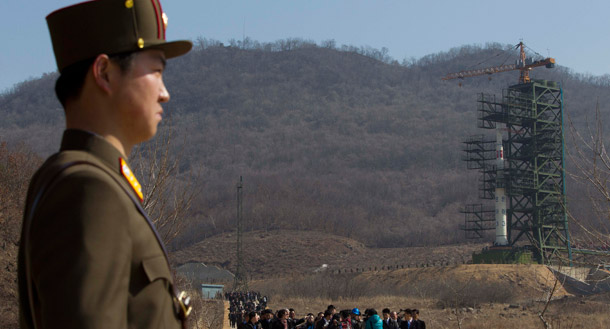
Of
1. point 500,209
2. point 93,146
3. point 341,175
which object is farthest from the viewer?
point 341,175

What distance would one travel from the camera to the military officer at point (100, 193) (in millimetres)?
1834

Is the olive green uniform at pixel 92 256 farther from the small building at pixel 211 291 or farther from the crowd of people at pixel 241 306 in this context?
the small building at pixel 211 291

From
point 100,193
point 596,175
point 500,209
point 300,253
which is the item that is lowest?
point 300,253

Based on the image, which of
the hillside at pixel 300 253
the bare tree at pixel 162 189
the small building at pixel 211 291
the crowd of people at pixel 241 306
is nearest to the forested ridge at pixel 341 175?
the hillside at pixel 300 253

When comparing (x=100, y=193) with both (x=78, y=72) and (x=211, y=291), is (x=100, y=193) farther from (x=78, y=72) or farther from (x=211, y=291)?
(x=211, y=291)

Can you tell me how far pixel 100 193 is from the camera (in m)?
1.91

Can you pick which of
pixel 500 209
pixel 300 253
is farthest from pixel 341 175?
pixel 500 209

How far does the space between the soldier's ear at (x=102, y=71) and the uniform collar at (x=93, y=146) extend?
133 millimetres

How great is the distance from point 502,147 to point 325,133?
118717mm

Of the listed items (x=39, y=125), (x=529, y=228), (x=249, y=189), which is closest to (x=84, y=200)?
(x=529, y=228)

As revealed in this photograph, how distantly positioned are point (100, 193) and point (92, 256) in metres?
0.16

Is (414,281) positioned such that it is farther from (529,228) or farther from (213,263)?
(213,263)

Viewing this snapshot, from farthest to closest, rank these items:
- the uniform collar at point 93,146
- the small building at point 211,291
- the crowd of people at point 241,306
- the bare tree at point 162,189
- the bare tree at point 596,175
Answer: the small building at point 211,291 → the crowd of people at point 241,306 → the bare tree at point 596,175 → the bare tree at point 162,189 → the uniform collar at point 93,146

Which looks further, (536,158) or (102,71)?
(536,158)
